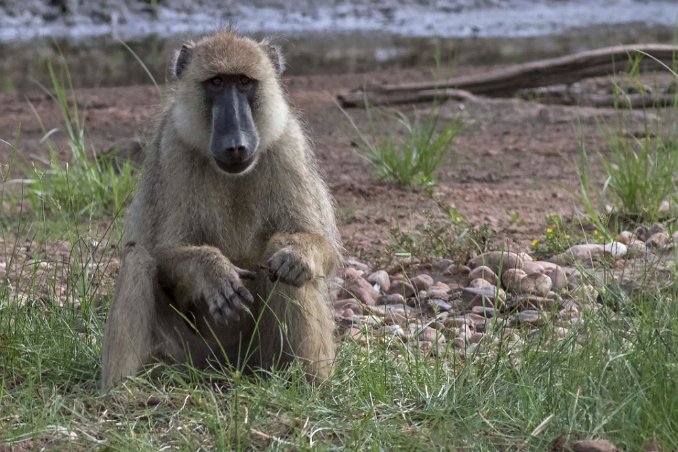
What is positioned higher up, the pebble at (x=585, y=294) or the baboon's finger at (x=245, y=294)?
the baboon's finger at (x=245, y=294)

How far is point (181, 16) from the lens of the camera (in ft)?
57.3

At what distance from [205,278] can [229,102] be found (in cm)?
74

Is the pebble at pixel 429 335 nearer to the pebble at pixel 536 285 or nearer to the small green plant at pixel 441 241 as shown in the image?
the pebble at pixel 536 285

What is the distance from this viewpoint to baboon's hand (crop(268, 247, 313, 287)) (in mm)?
4426

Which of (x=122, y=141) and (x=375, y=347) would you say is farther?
(x=122, y=141)

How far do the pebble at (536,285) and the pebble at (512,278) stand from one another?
0.02 meters

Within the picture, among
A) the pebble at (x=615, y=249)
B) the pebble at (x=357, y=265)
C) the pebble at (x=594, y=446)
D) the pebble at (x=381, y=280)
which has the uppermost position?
the pebble at (x=594, y=446)

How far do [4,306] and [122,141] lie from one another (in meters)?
3.90

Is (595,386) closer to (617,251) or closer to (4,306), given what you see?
(617,251)

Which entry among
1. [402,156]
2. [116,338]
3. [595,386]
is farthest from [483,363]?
[402,156]

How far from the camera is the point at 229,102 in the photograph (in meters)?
4.70

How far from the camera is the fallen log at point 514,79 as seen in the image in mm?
9609

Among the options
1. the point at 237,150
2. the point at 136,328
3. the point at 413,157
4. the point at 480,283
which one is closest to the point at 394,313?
the point at 480,283

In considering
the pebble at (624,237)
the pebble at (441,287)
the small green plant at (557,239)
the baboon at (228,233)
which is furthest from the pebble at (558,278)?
the baboon at (228,233)
